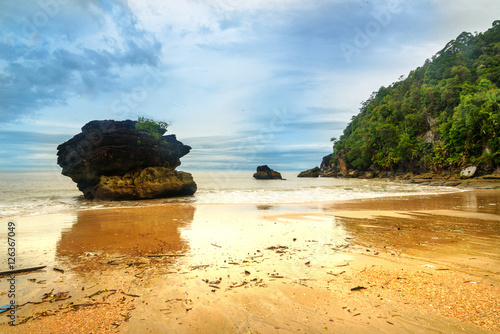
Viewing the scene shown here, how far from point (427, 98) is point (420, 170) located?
1737cm

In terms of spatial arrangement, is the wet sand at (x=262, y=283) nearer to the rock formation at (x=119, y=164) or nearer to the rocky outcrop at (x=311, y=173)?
the rock formation at (x=119, y=164)

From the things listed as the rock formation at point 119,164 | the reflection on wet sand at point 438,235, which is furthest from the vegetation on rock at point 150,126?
the reflection on wet sand at point 438,235

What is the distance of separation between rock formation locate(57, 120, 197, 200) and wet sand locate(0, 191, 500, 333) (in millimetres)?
14817

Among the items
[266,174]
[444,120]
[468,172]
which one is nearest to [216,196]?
[468,172]

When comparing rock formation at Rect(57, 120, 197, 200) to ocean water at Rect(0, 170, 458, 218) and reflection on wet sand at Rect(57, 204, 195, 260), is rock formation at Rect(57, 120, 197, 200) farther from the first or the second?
reflection on wet sand at Rect(57, 204, 195, 260)

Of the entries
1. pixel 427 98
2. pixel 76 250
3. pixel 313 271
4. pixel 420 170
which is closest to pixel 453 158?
pixel 420 170

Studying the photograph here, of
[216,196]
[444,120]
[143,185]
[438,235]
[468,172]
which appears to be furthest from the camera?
[444,120]

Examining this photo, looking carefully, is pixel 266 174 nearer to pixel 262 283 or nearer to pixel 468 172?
pixel 468 172

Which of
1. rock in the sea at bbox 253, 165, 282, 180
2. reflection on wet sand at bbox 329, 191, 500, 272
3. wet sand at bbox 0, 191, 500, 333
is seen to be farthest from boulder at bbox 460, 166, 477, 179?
wet sand at bbox 0, 191, 500, 333

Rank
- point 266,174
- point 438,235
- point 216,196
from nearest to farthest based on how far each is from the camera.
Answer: point 438,235, point 216,196, point 266,174

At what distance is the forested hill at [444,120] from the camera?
42.4 metres

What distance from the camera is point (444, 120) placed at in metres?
52.0

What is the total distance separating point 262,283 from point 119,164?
22.8 m

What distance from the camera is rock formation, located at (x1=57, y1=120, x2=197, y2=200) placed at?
74.6 ft
